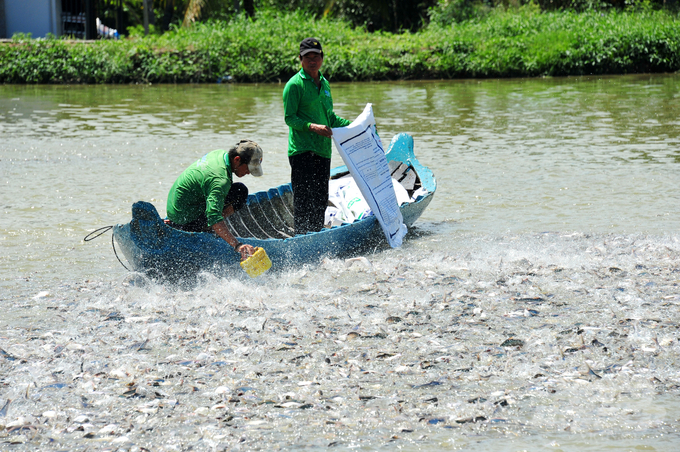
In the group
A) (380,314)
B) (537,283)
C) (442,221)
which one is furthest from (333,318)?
(442,221)

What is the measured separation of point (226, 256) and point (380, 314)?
148 centimetres

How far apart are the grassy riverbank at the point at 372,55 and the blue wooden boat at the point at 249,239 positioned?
21.7 m

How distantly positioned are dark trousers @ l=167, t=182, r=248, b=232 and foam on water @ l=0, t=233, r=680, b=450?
442 millimetres

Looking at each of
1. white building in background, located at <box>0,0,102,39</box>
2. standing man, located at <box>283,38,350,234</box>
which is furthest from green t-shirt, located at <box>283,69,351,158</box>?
white building in background, located at <box>0,0,102,39</box>

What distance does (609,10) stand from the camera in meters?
36.2

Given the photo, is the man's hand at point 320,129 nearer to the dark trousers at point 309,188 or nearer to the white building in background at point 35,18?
the dark trousers at point 309,188

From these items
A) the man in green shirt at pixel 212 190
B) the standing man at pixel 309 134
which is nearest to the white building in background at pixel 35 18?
the standing man at pixel 309 134

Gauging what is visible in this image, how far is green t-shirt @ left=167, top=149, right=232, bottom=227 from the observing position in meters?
6.39

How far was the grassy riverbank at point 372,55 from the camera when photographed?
2992cm

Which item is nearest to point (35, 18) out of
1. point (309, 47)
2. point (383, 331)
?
point (309, 47)

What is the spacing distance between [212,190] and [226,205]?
2.41ft

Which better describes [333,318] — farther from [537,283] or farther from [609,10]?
[609,10]

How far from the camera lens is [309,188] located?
761 centimetres

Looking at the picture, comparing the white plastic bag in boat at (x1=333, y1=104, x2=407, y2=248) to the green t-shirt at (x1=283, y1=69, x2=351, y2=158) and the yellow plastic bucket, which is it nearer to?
the green t-shirt at (x1=283, y1=69, x2=351, y2=158)
